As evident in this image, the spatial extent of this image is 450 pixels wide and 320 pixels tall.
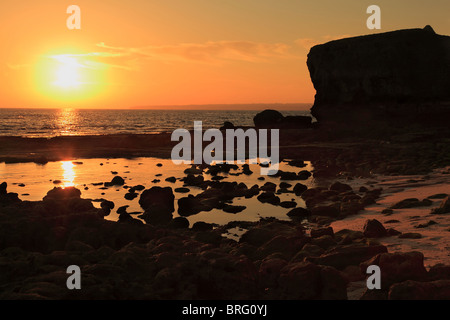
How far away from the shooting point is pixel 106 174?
26203 mm

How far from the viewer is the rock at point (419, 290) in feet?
22.3

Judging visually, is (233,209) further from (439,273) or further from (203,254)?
(439,273)

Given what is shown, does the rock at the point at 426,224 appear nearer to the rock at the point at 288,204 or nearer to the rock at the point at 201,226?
the rock at the point at 201,226

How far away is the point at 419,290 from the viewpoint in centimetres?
682

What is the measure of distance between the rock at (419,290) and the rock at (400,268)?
19.6 inches

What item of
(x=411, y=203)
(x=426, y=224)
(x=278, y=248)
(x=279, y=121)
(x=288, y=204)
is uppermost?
(x=279, y=121)

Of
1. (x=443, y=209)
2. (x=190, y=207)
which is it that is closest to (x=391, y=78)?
(x=190, y=207)

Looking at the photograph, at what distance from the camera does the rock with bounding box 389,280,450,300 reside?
6.79 m

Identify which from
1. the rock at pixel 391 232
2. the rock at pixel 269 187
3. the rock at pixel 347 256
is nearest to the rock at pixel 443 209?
the rock at pixel 391 232

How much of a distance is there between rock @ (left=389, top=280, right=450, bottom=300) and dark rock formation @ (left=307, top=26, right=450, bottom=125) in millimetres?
41833

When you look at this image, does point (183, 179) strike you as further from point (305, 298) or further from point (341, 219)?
point (305, 298)

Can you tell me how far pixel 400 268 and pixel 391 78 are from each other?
1764 inches
